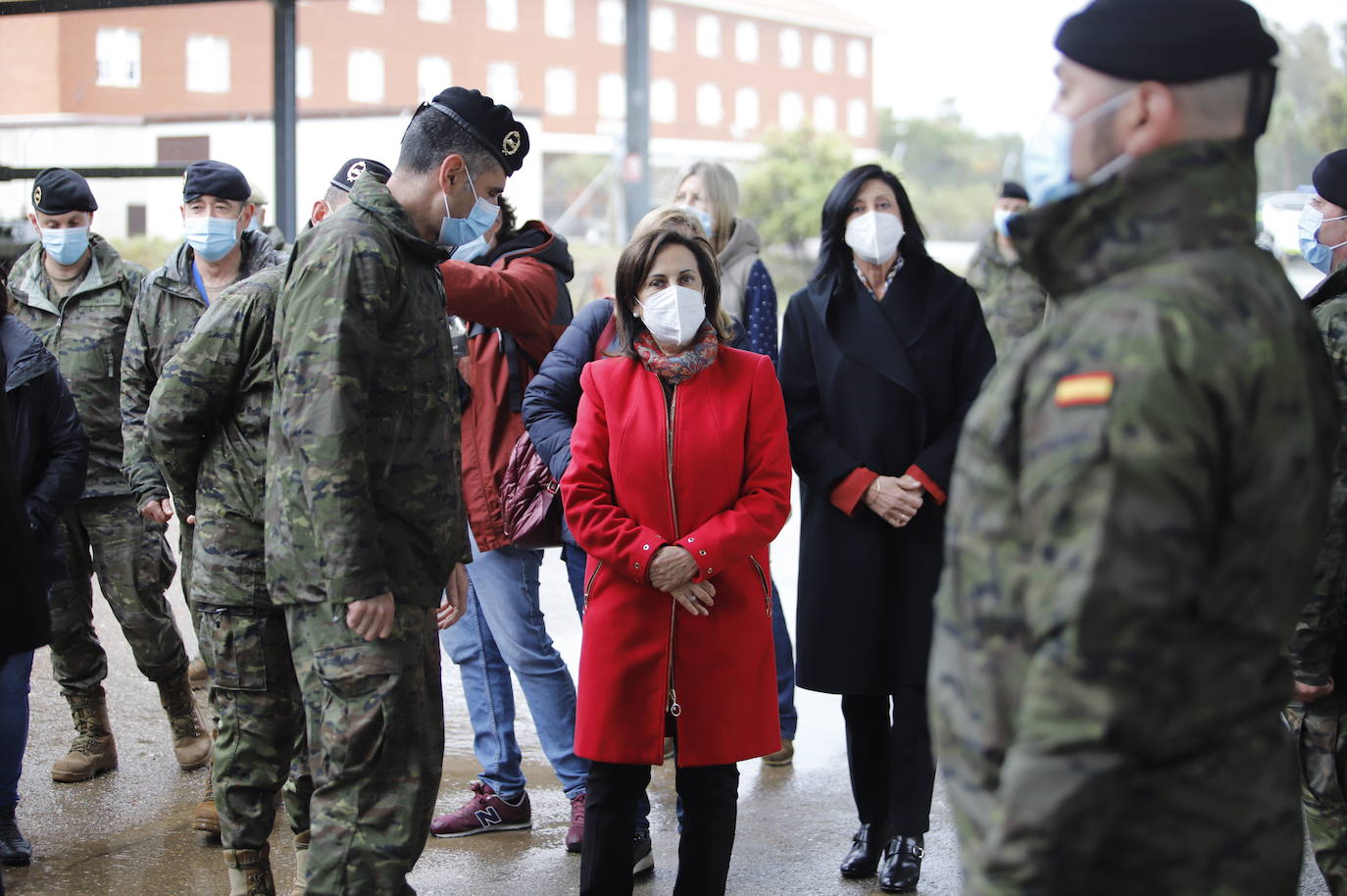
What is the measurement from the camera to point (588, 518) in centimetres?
365

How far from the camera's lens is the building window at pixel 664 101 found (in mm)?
51000

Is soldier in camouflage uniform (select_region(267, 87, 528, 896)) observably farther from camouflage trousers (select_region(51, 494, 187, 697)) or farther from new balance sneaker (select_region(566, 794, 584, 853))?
camouflage trousers (select_region(51, 494, 187, 697))

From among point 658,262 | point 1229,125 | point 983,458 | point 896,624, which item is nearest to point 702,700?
point 896,624

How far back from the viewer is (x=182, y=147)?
9148mm

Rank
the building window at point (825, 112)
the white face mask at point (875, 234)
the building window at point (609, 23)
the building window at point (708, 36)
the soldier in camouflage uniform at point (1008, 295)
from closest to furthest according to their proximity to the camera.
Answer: the white face mask at point (875, 234) → the soldier in camouflage uniform at point (1008, 295) → the building window at point (609, 23) → the building window at point (708, 36) → the building window at point (825, 112)

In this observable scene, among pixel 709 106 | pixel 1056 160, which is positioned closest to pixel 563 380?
pixel 1056 160

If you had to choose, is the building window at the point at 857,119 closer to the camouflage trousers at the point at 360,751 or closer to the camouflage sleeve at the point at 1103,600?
the camouflage trousers at the point at 360,751

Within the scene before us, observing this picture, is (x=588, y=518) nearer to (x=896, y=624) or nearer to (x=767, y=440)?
(x=767, y=440)

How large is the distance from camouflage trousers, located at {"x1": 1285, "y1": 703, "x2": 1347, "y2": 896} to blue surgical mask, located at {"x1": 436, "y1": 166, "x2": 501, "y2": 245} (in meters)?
2.45

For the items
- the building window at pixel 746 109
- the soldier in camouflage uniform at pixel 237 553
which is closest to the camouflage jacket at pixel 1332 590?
the soldier in camouflage uniform at pixel 237 553

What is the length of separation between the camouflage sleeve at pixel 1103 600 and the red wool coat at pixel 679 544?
6.48ft

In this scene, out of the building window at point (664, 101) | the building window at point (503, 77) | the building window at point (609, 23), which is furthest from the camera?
the building window at point (664, 101)

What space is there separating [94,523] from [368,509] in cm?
260

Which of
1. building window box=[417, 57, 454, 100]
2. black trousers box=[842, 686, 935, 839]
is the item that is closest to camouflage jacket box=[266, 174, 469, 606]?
black trousers box=[842, 686, 935, 839]
